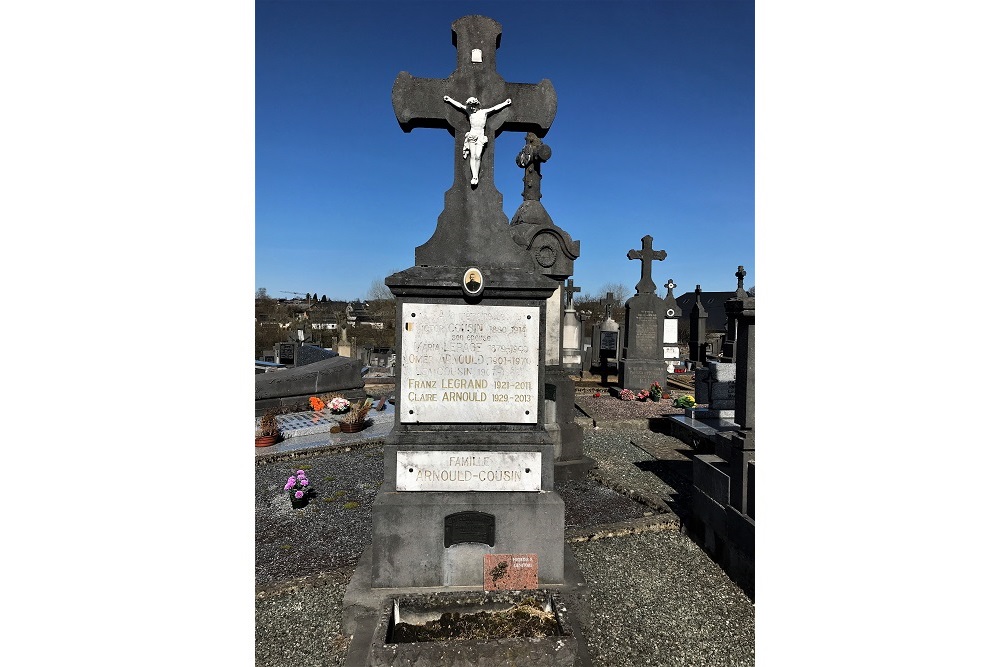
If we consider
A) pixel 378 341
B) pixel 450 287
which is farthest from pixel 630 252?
pixel 378 341

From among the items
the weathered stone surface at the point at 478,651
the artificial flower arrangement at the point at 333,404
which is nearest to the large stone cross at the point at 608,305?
the artificial flower arrangement at the point at 333,404

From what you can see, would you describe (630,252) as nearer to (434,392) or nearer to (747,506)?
(747,506)

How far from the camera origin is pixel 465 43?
3990 mm

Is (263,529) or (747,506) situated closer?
(747,506)

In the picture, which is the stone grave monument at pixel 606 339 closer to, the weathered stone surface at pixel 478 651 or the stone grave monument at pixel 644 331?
the stone grave monument at pixel 644 331

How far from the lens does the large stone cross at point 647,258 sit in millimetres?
16594

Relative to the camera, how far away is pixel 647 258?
16.8 meters

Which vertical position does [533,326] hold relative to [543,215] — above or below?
below

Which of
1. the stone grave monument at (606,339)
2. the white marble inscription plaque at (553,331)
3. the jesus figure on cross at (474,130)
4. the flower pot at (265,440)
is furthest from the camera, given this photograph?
the stone grave monument at (606,339)

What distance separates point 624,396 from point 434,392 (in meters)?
12.2

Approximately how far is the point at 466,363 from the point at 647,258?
14.5 meters

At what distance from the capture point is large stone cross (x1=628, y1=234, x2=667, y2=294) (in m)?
16.6

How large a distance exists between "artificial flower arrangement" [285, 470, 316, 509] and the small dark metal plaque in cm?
323

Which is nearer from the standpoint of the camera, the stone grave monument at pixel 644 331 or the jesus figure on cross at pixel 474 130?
the jesus figure on cross at pixel 474 130
